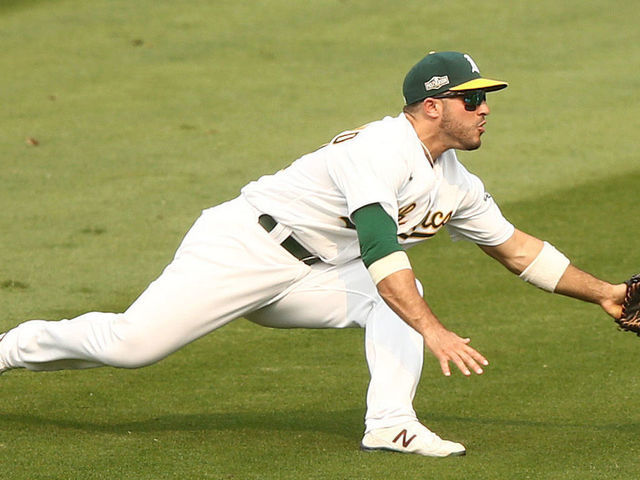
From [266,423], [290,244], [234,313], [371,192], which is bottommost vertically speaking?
[266,423]

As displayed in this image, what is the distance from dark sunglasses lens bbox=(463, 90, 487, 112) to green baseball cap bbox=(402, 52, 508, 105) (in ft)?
0.12

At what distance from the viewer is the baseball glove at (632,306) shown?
5355 mm

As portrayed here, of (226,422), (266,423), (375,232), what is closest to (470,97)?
(375,232)

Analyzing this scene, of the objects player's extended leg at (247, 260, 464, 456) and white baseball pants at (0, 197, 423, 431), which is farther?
white baseball pants at (0, 197, 423, 431)

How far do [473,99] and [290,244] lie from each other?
0.96 metres

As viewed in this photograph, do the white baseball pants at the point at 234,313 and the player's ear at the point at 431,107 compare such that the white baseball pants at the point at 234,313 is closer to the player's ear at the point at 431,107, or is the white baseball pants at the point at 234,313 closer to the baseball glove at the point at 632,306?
the player's ear at the point at 431,107

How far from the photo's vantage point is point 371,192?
474 centimetres

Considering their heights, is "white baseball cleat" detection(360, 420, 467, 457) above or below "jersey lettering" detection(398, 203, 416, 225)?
below

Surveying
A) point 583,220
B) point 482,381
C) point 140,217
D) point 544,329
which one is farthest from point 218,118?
point 482,381

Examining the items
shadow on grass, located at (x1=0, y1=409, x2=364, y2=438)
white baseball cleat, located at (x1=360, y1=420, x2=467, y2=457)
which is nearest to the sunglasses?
white baseball cleat, located at (x1=360, y1=420, x2=467, y2=457)

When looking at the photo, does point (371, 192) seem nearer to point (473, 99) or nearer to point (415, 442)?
point (473, 99)

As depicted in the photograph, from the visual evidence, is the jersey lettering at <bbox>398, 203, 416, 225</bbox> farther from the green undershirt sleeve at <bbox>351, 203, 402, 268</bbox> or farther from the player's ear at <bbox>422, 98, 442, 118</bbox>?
the player's ear at <bbox>422, 98, 442, 118</bbox>

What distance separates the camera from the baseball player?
487 cm

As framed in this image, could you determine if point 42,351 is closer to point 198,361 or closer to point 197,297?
point 197,297
